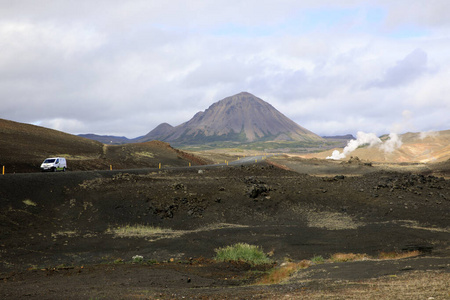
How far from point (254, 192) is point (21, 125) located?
60.4 m

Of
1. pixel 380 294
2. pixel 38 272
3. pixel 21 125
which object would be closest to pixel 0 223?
pixel 38 272

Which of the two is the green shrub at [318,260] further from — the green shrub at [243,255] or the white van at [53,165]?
the white van at [53,165]

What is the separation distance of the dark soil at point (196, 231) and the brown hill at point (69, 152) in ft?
64.2

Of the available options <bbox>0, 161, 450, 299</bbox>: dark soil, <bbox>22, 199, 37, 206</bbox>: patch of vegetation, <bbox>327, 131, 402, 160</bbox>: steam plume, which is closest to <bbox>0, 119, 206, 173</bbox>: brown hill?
<bbox>22, 199, 37, 206</bbox>: patch of vegetation

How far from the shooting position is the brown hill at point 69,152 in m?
52.9

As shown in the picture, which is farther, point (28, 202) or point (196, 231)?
point (28, 202)

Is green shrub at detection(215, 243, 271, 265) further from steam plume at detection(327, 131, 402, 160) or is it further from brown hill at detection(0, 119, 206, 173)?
steam plume at detection(327, 131, 402, 160)

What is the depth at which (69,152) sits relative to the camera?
6719 centimetres

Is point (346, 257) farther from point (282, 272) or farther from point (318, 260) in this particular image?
point (282, 272)

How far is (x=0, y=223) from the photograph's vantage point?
25047 mm

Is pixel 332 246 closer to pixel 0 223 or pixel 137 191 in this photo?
pixel 137 191

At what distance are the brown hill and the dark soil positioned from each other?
19.6 meters

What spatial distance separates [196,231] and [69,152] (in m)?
46.2

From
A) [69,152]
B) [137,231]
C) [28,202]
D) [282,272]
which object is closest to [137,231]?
[137,231]
